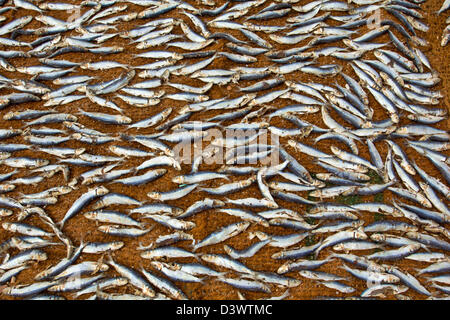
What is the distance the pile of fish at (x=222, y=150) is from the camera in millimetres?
4105

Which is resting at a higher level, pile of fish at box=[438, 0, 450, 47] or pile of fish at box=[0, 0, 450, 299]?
pile of fish at box=[438, 0, 450, 47]

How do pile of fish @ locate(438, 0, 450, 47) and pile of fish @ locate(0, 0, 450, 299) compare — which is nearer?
pile of fish @ locate(0, 0, 450, 299)

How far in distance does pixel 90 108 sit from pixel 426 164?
5.20 metres

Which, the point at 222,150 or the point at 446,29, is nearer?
the point at 222,150

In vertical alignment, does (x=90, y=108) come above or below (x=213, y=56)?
below

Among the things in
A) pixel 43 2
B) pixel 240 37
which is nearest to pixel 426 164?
pixel 240 37

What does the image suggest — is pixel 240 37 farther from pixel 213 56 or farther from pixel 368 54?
pixel 368 54

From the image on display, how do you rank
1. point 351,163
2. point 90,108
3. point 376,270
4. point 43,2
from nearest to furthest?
point 376,270
point 351,163
point 90,108
point 43,2

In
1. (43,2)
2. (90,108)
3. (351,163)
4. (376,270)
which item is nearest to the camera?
(376,270)

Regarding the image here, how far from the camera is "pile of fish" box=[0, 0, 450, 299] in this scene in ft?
13.5

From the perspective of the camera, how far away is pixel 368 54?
5.47 m

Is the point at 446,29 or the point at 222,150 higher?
the point at 446,29

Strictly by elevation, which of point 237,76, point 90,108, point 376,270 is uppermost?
point 237,76

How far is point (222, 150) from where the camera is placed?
470 centimetres
